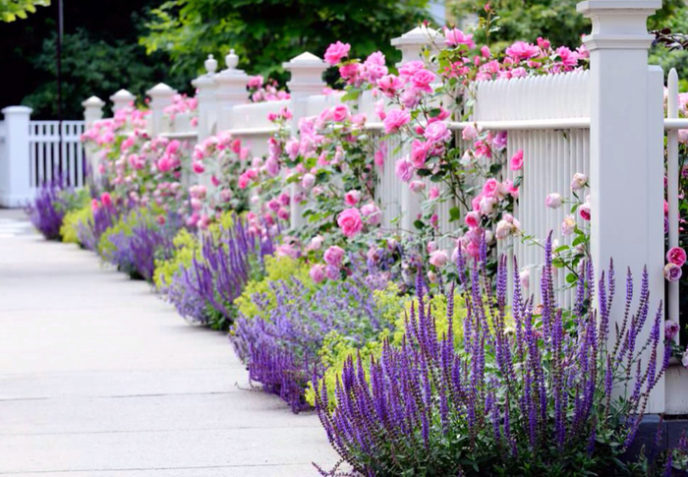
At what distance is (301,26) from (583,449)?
15.6 m

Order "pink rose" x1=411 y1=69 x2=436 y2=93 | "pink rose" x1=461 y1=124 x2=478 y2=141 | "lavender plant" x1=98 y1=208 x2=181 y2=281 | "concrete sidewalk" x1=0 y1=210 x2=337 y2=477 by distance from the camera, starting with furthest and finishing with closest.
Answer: "lavender plant" x1=98 y1=208 x2=181 y2=281
"pink rose" x1=411 y1=69 x2=436 y2=93
"pink rose" x1=461 y1=124 x2=478 y2=141
"concrete sidewalk" x1=0 y1=210 x2=337 y2=477

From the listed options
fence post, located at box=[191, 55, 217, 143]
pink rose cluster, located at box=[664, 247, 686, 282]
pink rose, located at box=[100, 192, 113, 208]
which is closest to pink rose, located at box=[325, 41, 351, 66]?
pink rose cluster, located at box=[664, 247, 686, 282]

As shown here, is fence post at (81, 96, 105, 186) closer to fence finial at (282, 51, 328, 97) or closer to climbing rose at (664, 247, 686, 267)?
fence finial at (282, 51, 328, 97)

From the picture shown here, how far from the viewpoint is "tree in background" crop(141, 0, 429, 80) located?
19.9 m

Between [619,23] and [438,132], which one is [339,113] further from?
[619,23]

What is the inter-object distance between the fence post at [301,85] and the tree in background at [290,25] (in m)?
9.21

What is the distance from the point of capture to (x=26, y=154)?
28.6 m

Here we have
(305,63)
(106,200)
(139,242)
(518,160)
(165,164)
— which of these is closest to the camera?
(518,160)

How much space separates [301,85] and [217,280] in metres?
1.64

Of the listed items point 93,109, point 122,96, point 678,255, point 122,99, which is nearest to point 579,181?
point 678,255

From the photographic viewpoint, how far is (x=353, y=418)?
4.91 meters

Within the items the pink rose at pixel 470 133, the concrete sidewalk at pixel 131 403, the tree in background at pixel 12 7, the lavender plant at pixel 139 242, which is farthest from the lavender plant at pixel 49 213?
the pink rose at pixel 470 133

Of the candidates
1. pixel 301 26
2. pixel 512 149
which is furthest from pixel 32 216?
pixel 512 149

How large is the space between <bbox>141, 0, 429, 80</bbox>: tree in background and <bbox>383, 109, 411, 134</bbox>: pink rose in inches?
487
